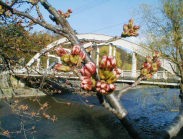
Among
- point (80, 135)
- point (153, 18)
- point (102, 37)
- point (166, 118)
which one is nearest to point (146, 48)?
point (153, 18)

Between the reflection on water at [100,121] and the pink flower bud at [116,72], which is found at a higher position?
the pink flower bud at [116,72]

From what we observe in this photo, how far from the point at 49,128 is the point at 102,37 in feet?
74.7

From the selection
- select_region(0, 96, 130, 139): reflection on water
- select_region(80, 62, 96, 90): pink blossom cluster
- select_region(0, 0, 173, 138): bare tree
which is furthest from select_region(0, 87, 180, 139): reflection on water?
select_region(80, 62, 96, 90): pink blossom cluster

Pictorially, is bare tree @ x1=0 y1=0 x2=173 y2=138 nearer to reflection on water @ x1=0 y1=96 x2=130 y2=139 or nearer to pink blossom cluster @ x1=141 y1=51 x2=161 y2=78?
pink blossom cluster @ x1=141 y1=51 x2=161 y2=78

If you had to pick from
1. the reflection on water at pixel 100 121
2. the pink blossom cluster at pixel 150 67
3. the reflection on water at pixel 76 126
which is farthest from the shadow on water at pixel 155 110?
the pink blossom cluster at pixel 150 67

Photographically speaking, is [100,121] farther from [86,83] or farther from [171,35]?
[86,83]

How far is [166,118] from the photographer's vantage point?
79.8 ft

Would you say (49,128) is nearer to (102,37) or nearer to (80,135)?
(80,135)

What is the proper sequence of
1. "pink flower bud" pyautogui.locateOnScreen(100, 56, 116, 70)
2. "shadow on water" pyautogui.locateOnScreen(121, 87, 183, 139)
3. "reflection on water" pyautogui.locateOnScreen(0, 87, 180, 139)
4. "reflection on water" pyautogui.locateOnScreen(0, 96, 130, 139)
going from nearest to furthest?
"pink flower bud" pyautogui.locateOnScreen(100, 56, 116, 70) < "reflection on water" pyautogui.locateOnScreen(0, 96, 130, 139) < "reflection on water" pyautogui.locateOnScreen(0, 87, 180, 139) < "shadow on water" pyautogui.locateOnScreen(121, 87, 183, 139)

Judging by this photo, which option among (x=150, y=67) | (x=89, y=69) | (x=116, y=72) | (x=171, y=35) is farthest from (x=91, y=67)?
(x=171, y=35)

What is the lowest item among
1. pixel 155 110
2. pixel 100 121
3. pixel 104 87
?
pixel 100 121

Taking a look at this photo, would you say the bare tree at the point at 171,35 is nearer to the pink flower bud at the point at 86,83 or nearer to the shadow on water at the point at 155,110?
the shadow on water at the point at 155,110

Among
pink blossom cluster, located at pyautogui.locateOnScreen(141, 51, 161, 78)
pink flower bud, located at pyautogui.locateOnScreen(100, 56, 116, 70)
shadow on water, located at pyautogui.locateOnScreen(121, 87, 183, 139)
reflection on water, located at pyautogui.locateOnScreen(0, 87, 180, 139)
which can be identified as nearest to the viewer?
pink flower bud, located at pyautogui.locateOnScreen(100, 56, 116, 70)

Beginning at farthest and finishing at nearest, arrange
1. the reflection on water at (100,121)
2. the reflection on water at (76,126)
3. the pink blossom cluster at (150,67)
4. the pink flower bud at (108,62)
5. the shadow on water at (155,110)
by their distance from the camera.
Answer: the shadow on water at (155,110) → the reflection on water at (100,121) → the reflection on water at (76,126) → the pink blossom cluster at (150,67) → the pink flower bud at (108,62)
